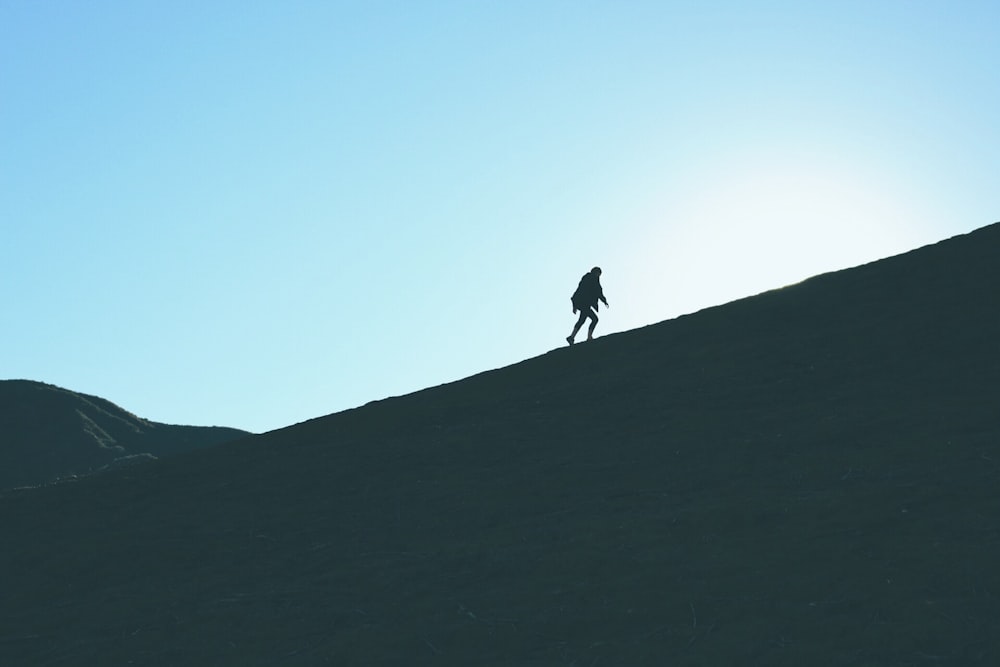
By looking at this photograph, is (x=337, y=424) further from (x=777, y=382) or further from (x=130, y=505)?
(x=777, y=382)

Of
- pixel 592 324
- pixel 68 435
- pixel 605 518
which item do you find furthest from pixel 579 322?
pixel 68 435

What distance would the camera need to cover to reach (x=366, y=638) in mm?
13562

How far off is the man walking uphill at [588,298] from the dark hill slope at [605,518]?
2620 mm

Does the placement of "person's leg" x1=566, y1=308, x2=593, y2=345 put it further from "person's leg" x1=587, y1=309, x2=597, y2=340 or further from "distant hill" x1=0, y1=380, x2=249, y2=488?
"distant hill" x1=0, y1=380, x2=249, y2=488

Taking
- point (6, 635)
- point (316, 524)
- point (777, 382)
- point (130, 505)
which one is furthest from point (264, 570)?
point (777, 382)

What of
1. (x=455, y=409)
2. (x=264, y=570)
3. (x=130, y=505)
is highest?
(x=455, y=409)

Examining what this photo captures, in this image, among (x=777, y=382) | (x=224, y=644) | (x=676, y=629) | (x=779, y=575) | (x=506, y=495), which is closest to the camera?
(x=676, y=629)

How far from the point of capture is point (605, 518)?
16453 mm

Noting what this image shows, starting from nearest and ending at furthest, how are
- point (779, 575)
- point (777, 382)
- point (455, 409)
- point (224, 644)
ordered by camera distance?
point (779, 575) → point (224, 644) → point (777, 382) → point (455, 409)

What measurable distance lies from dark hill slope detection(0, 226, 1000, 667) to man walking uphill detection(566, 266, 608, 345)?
103 inches

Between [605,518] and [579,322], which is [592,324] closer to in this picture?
[579,322]

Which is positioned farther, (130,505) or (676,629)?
(130,505)

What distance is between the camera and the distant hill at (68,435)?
161ft

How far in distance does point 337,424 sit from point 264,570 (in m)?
8.61
